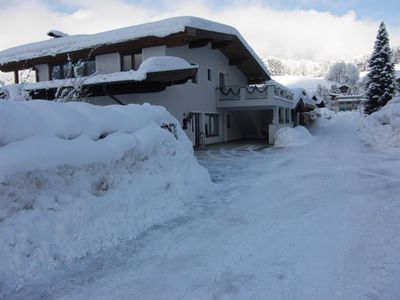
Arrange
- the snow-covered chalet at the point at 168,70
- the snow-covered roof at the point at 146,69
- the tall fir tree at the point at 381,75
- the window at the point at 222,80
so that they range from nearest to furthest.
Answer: the snow-covered roof at the point at 146,69 → the snow-covered chalet at the point at 168,70 → the window at the point at 222,80 → the tall fir tree at the point at 381,75

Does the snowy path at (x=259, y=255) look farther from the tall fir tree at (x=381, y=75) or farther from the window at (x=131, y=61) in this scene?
the tall fir tree at (x=381, y=75)

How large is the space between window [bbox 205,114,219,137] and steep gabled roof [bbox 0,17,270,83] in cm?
407

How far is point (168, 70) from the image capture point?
13.3 m

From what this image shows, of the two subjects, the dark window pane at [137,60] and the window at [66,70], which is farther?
the window at [66,70]

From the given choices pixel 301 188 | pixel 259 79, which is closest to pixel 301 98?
pixel 259 79

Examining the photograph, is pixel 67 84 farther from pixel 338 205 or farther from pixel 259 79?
pixel 259 79

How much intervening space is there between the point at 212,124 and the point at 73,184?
701 inches

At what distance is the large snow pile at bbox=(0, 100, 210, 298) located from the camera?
13.6 ft

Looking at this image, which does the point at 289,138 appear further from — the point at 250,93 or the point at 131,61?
→ the point at 131,61

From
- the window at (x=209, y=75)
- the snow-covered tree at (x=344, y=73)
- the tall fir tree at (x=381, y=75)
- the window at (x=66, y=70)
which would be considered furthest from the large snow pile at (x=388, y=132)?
the snow-covered tree at (x=344, y=73)

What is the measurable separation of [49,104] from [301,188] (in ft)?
18.2

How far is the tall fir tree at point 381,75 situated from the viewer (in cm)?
3278

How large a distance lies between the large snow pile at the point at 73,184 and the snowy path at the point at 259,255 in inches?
11.3

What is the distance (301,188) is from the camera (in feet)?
27.3
